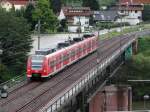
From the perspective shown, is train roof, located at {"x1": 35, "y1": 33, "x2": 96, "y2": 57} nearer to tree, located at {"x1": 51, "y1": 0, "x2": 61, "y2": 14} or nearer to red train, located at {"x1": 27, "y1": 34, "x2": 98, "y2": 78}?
red train, located at {"x1": 27, "y1": 34, "x2": 98, "y2": 78}

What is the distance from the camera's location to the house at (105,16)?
155m

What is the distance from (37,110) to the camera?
38.3 metres

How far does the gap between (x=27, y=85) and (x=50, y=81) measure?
11.1 feet

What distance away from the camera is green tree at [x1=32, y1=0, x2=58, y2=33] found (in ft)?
375

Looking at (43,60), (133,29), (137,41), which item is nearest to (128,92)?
(43,60)

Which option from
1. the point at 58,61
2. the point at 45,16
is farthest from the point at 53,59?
the point at 45,16

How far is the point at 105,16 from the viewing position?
158 m

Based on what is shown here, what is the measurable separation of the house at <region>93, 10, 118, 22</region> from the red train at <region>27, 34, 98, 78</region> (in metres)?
82.9

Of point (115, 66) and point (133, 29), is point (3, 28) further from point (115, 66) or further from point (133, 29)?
point (133, 29)

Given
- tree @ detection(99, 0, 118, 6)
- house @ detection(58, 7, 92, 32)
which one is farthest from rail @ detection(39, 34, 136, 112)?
tree @ detection(99, 0, 118, 6)

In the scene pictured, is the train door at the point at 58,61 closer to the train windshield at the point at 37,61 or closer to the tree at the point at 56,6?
the train windshield at the point at 37,61

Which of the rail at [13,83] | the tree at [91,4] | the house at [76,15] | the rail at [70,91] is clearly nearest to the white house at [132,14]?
the tree at [91,4]

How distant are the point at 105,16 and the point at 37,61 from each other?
10701 centimetres

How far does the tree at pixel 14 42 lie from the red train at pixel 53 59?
25.5 ft
